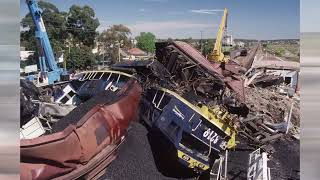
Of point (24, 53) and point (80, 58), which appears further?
point (80, 58)

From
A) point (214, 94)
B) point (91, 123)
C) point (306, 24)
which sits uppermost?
point (306, 24)

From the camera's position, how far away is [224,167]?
3.03m

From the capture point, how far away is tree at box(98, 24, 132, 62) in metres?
3.16

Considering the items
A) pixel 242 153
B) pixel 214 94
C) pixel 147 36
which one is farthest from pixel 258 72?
pixel 147 36

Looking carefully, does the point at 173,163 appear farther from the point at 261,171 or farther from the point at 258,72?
the point at 258,72

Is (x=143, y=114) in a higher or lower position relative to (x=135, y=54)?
lower

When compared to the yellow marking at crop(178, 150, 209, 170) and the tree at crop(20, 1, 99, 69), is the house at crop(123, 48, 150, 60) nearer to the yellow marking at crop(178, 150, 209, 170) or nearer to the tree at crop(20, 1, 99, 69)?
the tree at crop(20, 1, 99, 69)

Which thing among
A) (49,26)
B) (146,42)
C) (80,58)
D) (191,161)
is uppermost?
(49,26)

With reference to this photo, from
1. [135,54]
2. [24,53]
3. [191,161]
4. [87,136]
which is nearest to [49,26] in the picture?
[24,53]

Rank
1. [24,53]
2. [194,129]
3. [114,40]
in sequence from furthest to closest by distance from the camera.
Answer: [114,40] < [24,53] < [194,129]

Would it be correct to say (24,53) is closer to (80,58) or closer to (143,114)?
(80,58)

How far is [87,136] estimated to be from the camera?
3.04 m

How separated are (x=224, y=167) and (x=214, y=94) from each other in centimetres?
46

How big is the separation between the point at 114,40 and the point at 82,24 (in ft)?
0.77
